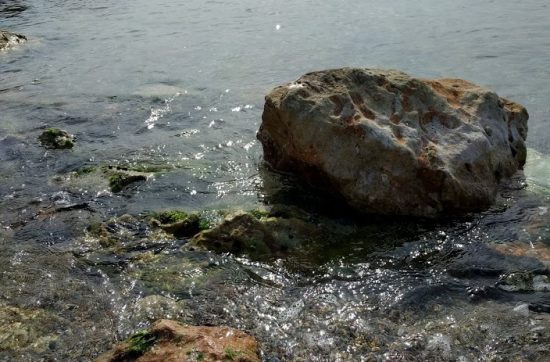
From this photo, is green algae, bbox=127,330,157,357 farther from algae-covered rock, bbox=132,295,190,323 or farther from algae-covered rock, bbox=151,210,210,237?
algae-covered rock, bbox=151,210,210,237

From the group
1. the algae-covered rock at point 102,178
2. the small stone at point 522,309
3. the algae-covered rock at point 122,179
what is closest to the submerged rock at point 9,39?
the algae-covered rock at point 102,178

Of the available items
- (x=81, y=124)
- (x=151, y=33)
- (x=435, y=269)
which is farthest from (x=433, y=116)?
(x=151, y=33)

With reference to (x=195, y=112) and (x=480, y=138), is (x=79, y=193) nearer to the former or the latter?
(x=195, y=112)

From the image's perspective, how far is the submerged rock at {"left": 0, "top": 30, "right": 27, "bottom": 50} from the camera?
21.4 meters

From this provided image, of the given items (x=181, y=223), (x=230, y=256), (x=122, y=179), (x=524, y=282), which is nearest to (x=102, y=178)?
(x=122, y=179)

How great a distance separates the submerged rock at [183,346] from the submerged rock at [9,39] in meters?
19.7

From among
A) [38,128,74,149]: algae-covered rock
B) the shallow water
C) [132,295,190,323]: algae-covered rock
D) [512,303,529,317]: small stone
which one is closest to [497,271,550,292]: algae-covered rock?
the shallow water

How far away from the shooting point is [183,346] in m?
5.00

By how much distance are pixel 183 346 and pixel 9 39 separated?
68.7 ft

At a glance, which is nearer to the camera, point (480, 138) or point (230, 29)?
point (480, 138)

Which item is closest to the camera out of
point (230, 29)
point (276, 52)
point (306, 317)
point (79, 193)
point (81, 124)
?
point (306, 317)

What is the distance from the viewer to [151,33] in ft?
76.8

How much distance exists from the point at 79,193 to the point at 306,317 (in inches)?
204

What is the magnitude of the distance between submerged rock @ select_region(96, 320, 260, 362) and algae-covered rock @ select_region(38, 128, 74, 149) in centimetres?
718
